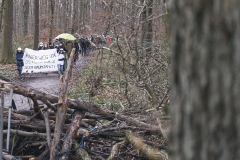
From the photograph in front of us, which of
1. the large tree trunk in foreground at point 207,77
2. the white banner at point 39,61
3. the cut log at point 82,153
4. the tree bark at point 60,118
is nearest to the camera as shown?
the large tree trunk in foreground at point 207,77

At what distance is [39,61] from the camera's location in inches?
579

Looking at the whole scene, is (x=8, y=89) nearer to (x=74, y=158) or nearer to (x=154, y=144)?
(x=74, y=158)

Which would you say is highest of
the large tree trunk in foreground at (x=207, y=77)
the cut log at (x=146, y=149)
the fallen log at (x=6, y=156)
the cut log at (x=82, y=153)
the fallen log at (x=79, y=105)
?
the large tree trunk in foreground at (x=207, y=77)

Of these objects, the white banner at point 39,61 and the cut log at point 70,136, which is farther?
the white banner at point 39,61

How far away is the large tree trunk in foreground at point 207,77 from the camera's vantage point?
2.78 feet

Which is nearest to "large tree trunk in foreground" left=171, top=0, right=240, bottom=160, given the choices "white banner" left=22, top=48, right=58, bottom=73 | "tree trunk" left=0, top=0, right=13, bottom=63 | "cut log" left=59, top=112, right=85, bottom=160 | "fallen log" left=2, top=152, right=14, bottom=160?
"cut log" left=59, top=112, right=85, bottom=160

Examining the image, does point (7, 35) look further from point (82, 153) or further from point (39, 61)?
point (82, 153)

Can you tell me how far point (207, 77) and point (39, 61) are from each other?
48.3 feet

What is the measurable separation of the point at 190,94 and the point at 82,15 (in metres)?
37.9

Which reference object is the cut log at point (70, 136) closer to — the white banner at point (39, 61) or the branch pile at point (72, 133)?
the branch pile at point (72, 133)

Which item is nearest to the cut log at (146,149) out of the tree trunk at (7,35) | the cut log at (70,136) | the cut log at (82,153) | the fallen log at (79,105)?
the fallen log at (79,105)

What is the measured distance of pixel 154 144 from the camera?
159 inches

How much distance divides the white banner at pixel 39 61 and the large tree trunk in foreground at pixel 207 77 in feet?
47.4

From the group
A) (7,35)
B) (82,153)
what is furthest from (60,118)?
(7,35)
